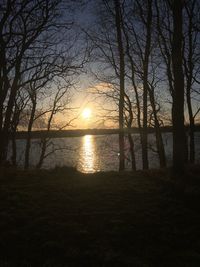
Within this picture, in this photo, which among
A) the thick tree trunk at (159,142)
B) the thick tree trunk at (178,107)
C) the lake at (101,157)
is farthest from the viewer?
the lake at (101,157)

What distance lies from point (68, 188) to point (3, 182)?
7.45ft

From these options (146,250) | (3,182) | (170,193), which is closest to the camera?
(146,250)

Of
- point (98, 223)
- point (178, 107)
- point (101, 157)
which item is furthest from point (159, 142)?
point (101, 157)

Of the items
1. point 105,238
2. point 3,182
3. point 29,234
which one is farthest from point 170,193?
point 3,182

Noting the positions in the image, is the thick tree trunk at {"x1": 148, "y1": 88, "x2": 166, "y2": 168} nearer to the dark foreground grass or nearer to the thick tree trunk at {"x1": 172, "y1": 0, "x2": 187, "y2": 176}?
the thick tree trunk at {"x1": 172, "y1": 0, "x2": 187, "y2": 176}

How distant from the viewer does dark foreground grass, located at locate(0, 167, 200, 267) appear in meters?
4.84

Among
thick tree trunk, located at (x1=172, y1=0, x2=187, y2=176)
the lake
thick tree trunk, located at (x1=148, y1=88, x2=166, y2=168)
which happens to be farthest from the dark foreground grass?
thick tree trunk, located at (x1=148, y1=88, x2=166, y2=168)

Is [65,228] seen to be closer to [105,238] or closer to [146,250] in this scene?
[105,238]

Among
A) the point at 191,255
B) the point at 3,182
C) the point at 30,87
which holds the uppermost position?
the point at 30,87

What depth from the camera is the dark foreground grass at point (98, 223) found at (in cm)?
484

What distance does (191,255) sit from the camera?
196 inches

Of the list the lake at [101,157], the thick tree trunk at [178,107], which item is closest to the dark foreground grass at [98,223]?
the thick tree trunk at [178,107]

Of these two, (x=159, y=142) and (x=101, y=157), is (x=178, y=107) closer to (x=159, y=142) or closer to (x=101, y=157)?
(x=159, y=142)

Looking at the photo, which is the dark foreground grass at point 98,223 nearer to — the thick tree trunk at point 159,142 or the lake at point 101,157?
the lake at point 101,157
